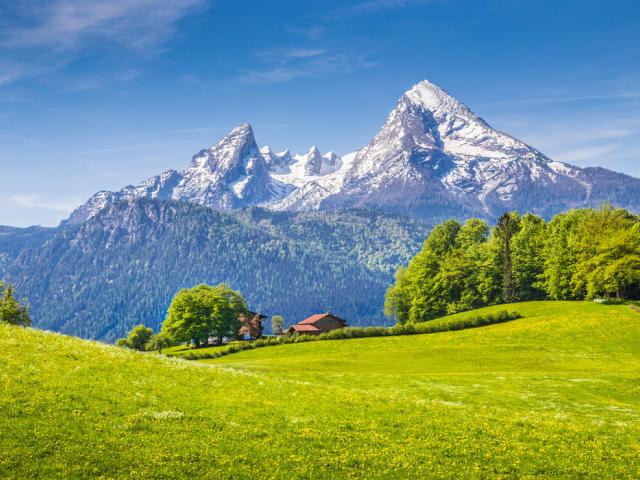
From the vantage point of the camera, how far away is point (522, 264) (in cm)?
12475

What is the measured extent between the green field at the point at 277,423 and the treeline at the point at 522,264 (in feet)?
190

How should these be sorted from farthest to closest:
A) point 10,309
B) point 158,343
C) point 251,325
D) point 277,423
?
point 251,325 → point 158,343 → point 10,309 → point 277,423

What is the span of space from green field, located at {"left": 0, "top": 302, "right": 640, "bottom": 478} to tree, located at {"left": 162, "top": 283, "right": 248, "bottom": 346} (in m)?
101

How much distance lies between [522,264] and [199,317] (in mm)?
84809

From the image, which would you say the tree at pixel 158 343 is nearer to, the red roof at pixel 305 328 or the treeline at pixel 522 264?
the red roof at pixel 305 328

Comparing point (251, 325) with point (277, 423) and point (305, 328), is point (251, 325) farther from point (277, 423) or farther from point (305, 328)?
point (277, 423)

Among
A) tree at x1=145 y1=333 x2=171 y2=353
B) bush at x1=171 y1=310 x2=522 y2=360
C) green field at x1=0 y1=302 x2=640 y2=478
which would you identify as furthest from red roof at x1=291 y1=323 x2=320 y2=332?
green field at x1=0 y1=302 x2=640 y2=478

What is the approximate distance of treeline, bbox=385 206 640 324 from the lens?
10044cm

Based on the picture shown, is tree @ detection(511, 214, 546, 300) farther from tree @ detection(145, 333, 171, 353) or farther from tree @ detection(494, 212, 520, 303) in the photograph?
tree @ detection(145, 333, 171, 353)

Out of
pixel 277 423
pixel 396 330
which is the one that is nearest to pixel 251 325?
pixel 396 330

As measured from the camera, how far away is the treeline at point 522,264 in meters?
100

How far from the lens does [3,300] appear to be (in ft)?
251

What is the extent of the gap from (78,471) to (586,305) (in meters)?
96.8

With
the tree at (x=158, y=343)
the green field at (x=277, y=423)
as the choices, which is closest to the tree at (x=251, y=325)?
the tree at (x=158, y=343)
